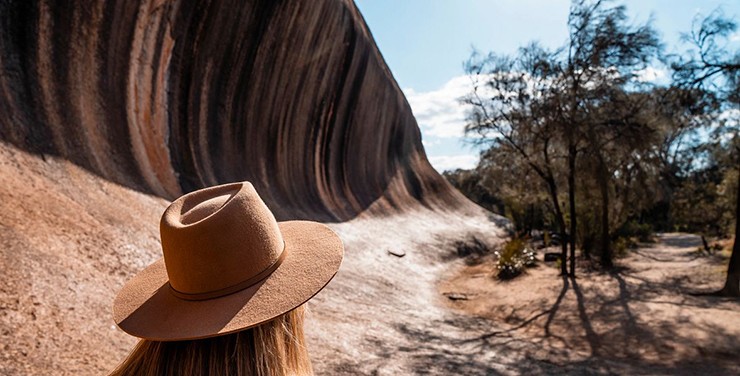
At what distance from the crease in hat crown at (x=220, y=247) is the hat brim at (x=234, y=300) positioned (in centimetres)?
3

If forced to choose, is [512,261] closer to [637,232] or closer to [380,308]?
[380,308]

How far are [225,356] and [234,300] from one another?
5.4 inches

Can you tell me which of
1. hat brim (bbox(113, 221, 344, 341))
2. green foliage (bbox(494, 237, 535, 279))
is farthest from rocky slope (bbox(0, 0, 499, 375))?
hat brim (bbox(113, 221, 344, 341))

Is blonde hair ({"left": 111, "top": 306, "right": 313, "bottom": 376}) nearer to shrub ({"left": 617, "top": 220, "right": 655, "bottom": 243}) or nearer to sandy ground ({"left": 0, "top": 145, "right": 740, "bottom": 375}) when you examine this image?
sandy ground ({"left": 0, "top": 145, "right": 740, "bottom": 375})

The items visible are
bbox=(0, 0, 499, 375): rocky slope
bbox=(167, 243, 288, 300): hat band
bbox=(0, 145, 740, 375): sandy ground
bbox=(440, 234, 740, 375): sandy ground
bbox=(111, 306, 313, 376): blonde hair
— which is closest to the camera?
bbox=(111, 306, 313, 376): blonde hair

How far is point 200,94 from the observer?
927 centimetres

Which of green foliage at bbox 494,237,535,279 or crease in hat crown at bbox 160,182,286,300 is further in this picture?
green foliage at bbox 494,237,535,279

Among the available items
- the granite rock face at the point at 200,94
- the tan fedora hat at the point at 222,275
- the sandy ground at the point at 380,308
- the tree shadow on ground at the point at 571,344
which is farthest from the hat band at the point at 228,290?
the granite rock face at the point at 200,94

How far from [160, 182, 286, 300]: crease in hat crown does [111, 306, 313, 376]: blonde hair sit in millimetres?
132

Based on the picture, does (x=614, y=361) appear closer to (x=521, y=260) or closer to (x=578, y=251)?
(x=521, y=260)

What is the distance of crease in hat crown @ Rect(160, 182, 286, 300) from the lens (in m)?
1.27

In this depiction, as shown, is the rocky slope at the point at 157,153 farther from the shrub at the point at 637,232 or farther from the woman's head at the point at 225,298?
the shrub at the point at 637,232

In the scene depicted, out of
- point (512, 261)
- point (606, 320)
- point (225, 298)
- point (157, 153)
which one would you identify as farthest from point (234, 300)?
point (512, 261)

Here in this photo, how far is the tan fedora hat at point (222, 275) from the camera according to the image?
1.22 metres
